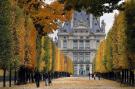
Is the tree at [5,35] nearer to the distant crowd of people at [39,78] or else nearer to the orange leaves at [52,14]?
the orange leaves at [52,14]

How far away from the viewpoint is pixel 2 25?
48000 millimetres

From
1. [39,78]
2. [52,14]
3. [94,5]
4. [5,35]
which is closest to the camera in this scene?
[94,5]

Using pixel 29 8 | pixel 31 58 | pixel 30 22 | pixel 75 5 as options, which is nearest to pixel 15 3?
pixel 29 8

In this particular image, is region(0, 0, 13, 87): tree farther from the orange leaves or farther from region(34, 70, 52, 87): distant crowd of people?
region(34, 70, 52, 87): distant crowd of people

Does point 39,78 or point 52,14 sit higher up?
point 52,14

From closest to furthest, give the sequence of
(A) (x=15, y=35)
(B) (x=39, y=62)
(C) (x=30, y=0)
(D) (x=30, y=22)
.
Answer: (C) (x=30, y=0) → (A) (x=15, y=35) → (D) (x=30, y=22) → (B) (x=39, y=62)

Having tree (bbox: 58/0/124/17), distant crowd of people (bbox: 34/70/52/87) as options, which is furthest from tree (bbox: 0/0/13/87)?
tree (bbox: 58/0/124/17)

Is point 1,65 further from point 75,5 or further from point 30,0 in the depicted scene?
point 75,5

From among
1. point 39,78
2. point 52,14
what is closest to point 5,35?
point 52,14

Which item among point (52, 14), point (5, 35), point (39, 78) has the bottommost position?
point (39, 78)

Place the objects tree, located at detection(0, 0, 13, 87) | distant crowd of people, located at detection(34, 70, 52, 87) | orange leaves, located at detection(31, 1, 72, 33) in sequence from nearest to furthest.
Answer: tree, located at detection(0, 0, 13, 87) → orange leaves, located at detection(31, 1, 72, 33) → distant crowd of people, located at detection(34, 70, 52, 87)

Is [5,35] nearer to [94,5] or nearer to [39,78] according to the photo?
[39,78]

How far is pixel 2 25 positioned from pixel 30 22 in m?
15.9

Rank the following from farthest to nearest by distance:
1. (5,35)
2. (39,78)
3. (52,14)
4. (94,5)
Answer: (39,78)
(52,14)
(5,35)
(94,5)
